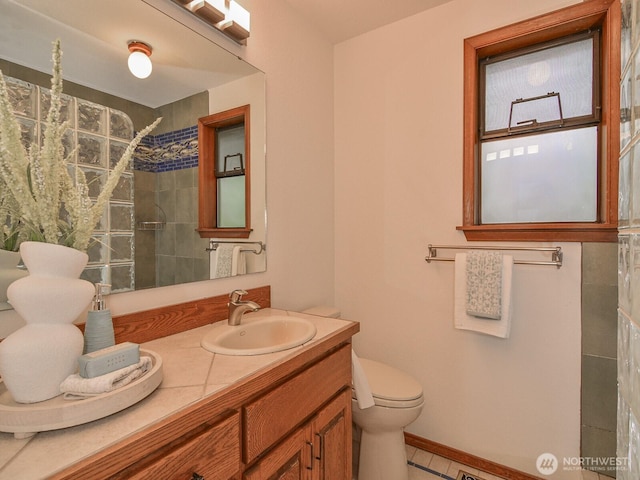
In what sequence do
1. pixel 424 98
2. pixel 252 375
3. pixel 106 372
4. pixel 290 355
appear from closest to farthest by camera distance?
pixel 106 372, pixel 252 375, pixel 290 355, pixel 424 98

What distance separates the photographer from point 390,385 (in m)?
1.56

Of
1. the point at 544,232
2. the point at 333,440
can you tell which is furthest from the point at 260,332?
the point at 544,232

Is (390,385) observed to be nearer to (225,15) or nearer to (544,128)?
(544,128)

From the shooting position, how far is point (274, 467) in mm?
891

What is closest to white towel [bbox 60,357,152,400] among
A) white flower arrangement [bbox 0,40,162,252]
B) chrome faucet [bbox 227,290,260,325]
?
white flower arrangement [bbox 0,40,162,252]

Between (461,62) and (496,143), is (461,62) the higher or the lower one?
the higher one

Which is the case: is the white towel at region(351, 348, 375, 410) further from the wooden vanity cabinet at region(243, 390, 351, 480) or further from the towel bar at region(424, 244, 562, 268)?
the towel bar at region(424, 244, 562, 268)

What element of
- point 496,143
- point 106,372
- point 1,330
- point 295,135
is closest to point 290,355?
point 106,372

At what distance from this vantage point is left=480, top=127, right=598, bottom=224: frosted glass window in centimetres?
156

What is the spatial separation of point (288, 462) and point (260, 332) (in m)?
0.50

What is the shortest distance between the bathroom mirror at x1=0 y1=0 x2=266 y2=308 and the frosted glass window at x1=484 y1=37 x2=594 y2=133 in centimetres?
131

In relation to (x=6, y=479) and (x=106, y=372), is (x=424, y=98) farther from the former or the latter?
(x=6, y=479)

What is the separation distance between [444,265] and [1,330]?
5.95 ft

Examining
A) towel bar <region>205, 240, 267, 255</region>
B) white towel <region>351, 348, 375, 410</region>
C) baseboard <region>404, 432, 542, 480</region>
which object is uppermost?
towel bar <region>205, 240, 267, 255</region>
